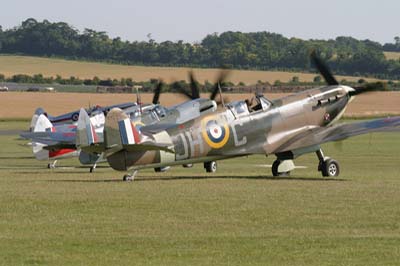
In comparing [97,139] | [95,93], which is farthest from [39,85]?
[97,139]

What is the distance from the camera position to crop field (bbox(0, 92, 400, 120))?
255 feet

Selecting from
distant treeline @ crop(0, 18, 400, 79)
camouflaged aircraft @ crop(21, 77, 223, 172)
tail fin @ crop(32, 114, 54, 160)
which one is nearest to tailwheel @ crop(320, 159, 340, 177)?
camouflaged aircraft @ crop(21, 77, 223, 172)

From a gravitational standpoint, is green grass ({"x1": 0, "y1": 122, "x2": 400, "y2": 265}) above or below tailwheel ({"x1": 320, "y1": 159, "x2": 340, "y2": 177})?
above

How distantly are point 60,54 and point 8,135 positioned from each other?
337 ft

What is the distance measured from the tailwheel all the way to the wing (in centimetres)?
51

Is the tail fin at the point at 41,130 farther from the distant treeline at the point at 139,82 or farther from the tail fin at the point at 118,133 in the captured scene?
the distant treeline at the point at 139,82

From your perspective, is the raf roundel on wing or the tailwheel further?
the tailwheel

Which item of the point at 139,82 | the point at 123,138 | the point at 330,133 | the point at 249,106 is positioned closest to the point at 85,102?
the point at 139,82

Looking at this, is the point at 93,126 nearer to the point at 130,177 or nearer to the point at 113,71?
the point at 130,177

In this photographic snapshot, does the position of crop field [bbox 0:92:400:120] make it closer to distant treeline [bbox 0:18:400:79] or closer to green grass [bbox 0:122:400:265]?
distant treeline [bbox 0:18:400:79]

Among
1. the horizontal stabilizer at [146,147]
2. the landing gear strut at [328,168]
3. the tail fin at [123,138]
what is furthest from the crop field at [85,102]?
the tail fin at [123,138]

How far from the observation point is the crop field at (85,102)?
3063 inches

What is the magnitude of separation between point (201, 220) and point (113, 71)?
357ft

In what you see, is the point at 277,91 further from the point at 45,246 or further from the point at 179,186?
the point at 45,246
